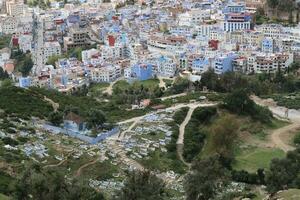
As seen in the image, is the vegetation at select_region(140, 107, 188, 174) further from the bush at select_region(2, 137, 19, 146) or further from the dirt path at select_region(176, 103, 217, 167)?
the bush at select_region(2, 137, 19, 146)

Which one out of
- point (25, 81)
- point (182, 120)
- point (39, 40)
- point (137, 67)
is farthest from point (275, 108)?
point (39, 40)

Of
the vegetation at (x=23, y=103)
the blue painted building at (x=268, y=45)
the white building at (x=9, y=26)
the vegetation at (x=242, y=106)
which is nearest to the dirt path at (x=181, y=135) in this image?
the vegetation at (x=242, y=106)

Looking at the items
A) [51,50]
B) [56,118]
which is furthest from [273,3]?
[56,118]

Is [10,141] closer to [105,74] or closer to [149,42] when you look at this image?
[105,74]

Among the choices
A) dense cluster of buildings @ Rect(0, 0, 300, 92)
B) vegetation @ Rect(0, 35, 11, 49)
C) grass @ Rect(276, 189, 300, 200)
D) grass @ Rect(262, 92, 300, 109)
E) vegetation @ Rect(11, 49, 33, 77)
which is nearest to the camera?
grass @ Rect(276, 189, 300, 200)

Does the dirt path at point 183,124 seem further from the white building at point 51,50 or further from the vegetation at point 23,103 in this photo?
the white building at point 51,50

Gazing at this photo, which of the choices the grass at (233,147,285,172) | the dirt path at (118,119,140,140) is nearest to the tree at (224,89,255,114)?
the grass at (233,147,285,172)
